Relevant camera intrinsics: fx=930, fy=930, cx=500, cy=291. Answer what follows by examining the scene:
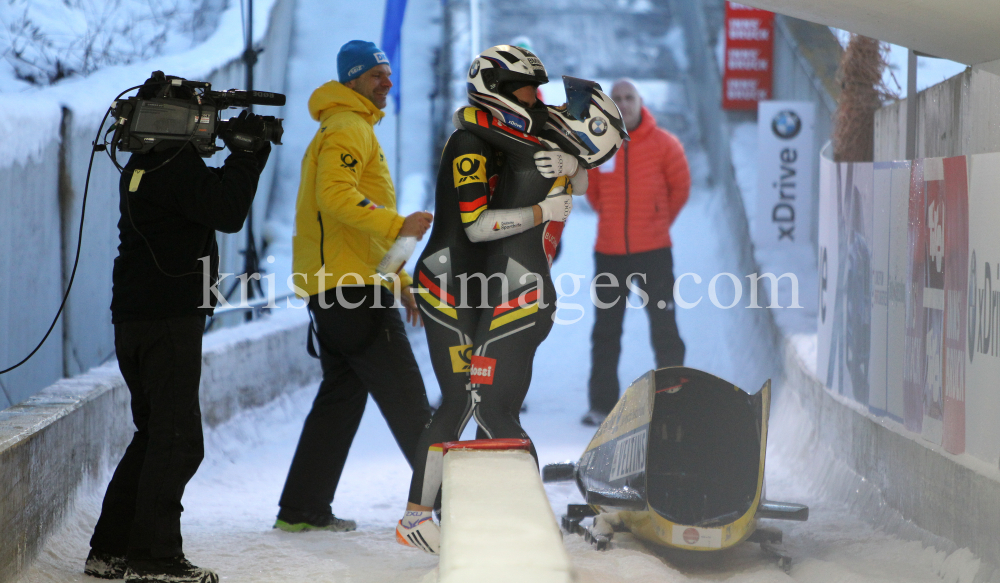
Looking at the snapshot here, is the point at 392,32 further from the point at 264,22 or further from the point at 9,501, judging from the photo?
the point at 9,501

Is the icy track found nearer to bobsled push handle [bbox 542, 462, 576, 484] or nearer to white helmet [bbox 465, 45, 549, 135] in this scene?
bobsled push handle [bbox 542, 462, 576, 484]

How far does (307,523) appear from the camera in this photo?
153 inches

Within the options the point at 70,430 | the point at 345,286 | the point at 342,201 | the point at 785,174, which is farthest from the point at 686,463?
the point at 785,174

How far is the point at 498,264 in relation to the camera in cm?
335

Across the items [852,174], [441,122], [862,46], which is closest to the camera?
[852,174]

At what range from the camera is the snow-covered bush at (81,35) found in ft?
19.9

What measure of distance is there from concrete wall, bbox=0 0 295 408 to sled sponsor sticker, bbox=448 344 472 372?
1962 millimetres

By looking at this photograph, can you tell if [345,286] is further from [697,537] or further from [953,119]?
[953,119]

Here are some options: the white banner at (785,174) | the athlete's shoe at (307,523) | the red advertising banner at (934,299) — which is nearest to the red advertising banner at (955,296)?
the red advertising banner at (934,299)

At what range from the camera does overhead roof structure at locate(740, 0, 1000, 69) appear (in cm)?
288

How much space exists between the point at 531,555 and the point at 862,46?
5.20m

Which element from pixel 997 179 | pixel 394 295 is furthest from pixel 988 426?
pixel 394 295

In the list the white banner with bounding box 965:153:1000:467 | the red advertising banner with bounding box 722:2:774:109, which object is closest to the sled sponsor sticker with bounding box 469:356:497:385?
the white banner with bounding box 965:153:1000:467

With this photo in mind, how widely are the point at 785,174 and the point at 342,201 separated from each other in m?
5.92
